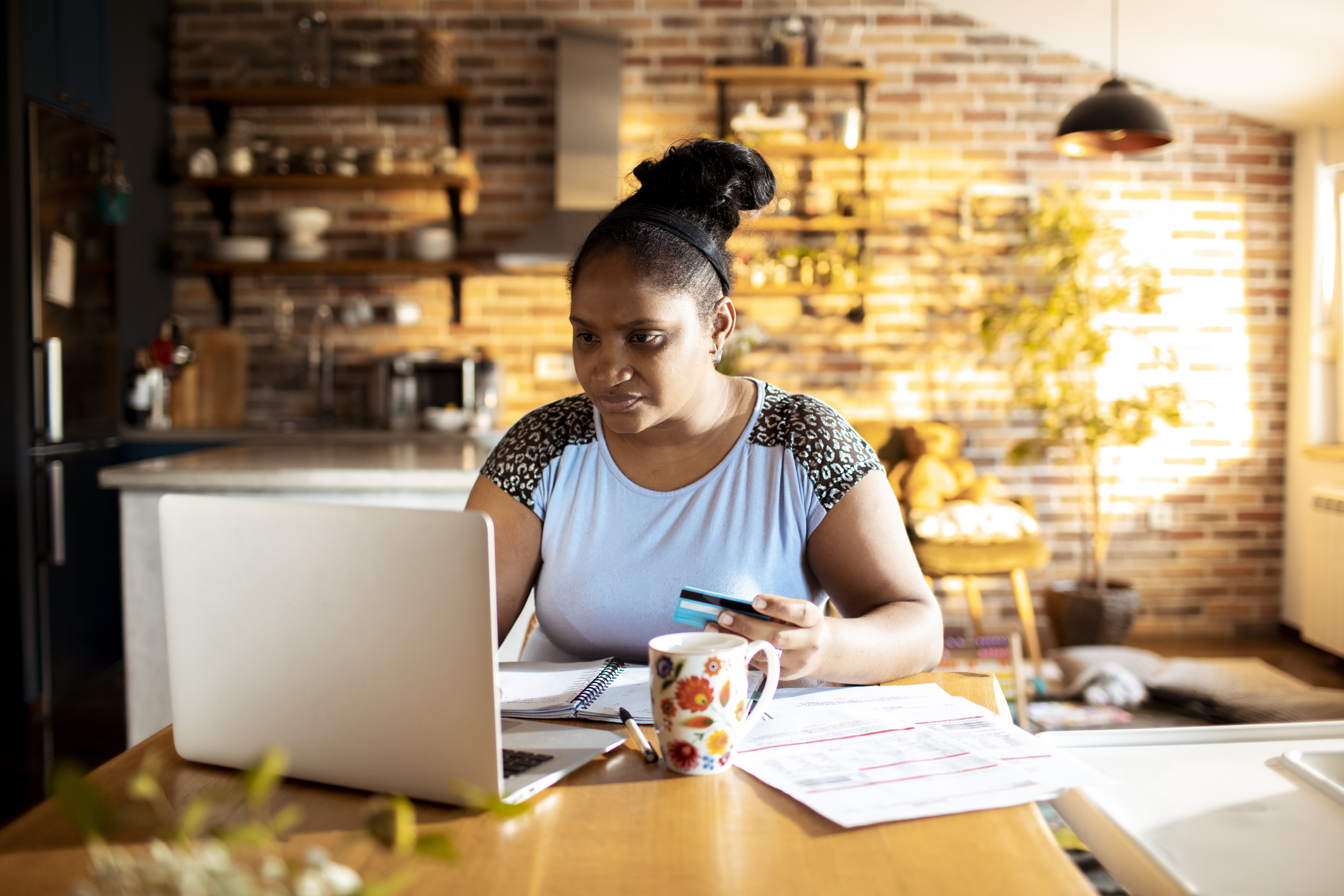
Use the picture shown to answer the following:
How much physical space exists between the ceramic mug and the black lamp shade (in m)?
2.82

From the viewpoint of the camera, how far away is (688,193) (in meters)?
1.34

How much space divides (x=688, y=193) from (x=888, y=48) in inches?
131

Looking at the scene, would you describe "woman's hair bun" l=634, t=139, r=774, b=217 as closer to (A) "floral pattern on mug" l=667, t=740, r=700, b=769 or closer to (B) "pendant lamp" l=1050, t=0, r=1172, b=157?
(A) "floral pattern on mug" l=667, t=740, r=700, b=769

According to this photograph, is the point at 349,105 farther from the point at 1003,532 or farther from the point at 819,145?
the point at 1003,532

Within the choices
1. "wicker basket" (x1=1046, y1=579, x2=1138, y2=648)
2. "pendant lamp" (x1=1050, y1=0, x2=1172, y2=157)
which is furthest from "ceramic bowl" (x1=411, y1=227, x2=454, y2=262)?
"wicker basket" (x1=1046, y1=579, x2=1138, y2=648)

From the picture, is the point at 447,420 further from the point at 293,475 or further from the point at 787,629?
the point at 787,629

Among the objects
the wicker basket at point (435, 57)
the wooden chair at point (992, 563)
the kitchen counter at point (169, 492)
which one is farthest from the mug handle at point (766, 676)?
the wicker basket at point (435, 57)

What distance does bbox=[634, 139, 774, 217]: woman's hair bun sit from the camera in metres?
1.33

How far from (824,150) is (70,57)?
9.00ft

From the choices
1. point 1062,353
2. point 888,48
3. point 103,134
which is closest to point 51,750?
point 103,134

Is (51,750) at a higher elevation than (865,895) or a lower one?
lower

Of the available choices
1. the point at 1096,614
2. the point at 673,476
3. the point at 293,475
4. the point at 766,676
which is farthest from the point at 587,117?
the point at 766,676

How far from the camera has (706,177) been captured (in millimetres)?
1327

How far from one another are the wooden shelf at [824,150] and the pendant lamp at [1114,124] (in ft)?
3.14
